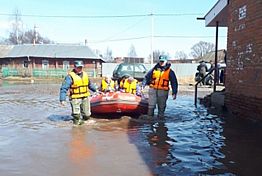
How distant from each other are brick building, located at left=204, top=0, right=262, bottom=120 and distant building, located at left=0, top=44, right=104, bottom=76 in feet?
151

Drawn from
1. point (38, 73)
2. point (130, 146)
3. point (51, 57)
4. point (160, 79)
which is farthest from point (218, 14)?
point (51, 57)

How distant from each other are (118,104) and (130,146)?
3.72m

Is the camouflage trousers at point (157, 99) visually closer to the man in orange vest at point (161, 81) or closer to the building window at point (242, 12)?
the man in orange vest at point (161, 81)

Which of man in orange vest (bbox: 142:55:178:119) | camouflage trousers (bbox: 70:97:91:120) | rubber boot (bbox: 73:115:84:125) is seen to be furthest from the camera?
man in orange vest (bbox: 142:55:178:119)

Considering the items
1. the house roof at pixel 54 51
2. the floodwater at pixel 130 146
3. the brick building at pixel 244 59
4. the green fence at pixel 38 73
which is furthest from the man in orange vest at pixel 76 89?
the house roof at pixel 54 51

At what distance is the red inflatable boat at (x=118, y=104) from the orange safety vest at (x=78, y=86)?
1.31 meters

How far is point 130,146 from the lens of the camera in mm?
7758

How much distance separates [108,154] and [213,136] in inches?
117

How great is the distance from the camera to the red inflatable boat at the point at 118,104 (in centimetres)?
1144

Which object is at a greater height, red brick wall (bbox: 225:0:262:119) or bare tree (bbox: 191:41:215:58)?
bare tree (bbox: 191:41:215:58)

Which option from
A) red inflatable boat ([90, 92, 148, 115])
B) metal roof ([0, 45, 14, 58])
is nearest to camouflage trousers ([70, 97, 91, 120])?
red inflatable boat ([90, 92, 148, 115])

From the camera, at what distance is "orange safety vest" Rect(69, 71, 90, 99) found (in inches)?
400

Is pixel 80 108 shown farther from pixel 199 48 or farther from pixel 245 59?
pixel 199 48

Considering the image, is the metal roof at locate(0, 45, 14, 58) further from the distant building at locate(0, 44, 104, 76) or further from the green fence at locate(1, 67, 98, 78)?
the green fence at locate(1, 67, 98, 78)
